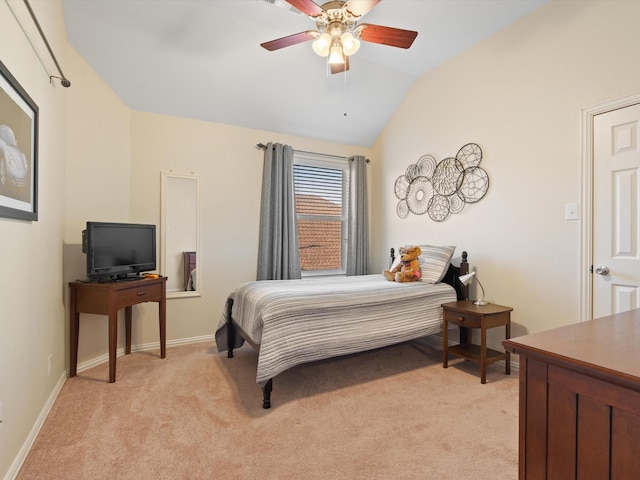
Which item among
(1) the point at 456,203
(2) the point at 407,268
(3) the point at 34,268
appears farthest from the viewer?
(1) the point at 456,203

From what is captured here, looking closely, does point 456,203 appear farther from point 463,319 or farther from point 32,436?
point 32,436

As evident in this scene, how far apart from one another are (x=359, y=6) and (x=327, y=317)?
2031mm

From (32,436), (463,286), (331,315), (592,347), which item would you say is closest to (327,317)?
(331,315)

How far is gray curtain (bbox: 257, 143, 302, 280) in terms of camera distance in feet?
12.1

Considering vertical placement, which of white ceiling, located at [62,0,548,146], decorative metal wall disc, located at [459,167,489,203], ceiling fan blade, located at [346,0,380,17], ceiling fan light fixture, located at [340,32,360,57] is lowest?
decorative metal wall disc, located at [459,167,489,203]

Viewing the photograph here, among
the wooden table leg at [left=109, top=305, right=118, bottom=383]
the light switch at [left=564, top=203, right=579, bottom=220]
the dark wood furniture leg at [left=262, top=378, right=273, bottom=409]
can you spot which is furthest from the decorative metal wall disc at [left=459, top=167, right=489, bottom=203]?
the wooden table leg at [left=109, top=305, right=118, bottom=383]

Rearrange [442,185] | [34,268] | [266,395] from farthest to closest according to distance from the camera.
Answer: [442,185] → [266,395] → [34,268]

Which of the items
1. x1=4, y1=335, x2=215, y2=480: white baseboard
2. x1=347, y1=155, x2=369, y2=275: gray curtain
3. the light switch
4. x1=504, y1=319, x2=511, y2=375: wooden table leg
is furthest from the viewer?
x1=347, y1=155, x2=369, y2=275: gray curtain

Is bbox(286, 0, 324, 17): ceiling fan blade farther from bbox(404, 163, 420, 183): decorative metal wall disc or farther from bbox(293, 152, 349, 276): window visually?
bbox(404, 163, 420, 183): decorative metal wall disc

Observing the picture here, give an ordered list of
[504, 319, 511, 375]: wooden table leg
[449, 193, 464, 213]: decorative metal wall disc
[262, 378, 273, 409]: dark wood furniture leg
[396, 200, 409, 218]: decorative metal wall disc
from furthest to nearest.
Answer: [396, 200, 409, 218]: decorative metal wall disc, [449, 193, 464, 213]: decorative metal wall disc, [504, 319, 511, 375]: wooden table leg, [262, 378, 273, 409]: dark wood furniture leg

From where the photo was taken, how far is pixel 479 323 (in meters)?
A: 2.46

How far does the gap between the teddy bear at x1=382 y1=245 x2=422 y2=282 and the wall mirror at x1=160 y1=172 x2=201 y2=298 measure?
2.08 m

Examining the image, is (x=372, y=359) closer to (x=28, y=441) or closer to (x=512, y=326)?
(x=512, y=326)

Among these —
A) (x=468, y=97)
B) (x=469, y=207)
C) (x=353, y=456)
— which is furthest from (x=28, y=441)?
(x=468, y=97)
